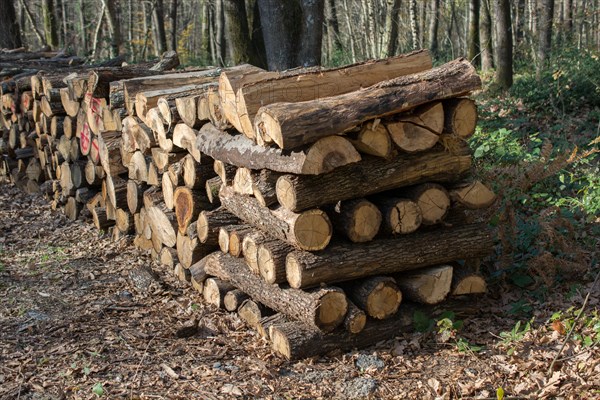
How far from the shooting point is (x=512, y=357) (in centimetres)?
508

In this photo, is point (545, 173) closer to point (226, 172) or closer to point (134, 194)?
point (226, 172)

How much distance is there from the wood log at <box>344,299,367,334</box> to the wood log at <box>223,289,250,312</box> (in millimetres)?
1083

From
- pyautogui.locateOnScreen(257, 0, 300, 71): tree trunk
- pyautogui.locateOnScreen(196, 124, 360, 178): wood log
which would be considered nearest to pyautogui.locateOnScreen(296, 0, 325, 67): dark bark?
pyautogui.locateOnScreen(257, 0, 300, 71): tree trunk

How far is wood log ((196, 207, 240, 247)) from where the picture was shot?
6284mm

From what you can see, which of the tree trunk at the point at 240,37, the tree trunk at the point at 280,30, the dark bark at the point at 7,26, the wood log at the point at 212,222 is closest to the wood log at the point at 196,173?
the wood log at the point at 212,222

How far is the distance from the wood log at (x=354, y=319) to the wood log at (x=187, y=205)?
6.26ft

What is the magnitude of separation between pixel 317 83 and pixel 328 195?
2.99 ft

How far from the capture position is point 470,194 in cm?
563

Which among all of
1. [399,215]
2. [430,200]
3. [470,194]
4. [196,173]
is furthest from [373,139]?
[196,173]

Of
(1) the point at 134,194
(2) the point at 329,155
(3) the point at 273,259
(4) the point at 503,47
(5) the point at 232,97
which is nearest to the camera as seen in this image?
(2) the point at 329,155

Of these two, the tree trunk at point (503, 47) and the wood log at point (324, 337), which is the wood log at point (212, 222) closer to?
the wood log at point (324, 337)

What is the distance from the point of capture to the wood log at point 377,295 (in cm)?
535

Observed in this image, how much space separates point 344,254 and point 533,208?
3327 mm

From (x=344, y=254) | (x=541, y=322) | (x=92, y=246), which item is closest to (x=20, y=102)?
(x=92, y=246)
